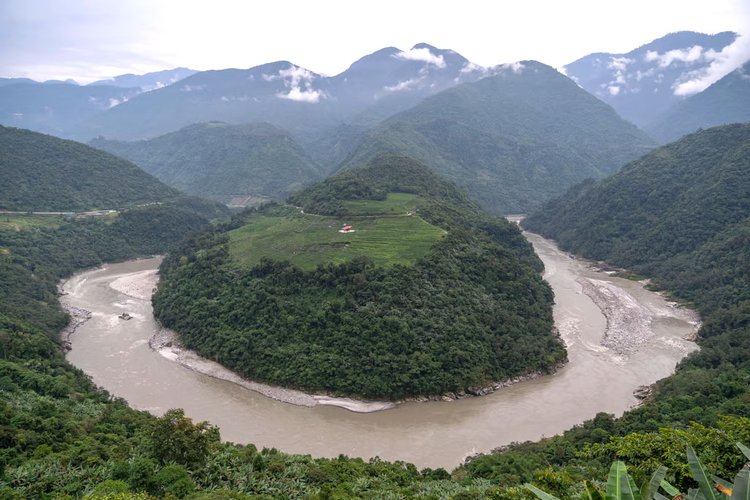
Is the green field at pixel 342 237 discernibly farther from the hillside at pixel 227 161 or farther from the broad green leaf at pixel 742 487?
the hillside at pixel 227 161

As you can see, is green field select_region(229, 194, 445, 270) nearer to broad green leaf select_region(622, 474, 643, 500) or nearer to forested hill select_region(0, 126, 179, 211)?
forested hill select_region(0, 126, 179, 211)

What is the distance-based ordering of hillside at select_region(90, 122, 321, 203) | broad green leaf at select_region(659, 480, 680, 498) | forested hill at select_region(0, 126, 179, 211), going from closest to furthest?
broad green leaf at select_region(659, 480, 680, 498) < forested hill at select_region(0, 126, 179, 211) < hillside at select_region(90, 122, 321, 203)

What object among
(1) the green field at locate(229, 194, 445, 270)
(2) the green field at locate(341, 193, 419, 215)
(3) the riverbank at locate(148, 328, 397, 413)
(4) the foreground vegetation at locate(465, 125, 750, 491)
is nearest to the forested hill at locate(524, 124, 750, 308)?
(4) the foreground vegetation at locate(465, 125, 750, 491)

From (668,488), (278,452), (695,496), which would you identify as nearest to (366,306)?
(278,452)

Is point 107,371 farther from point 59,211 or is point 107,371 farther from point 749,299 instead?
point 749,299

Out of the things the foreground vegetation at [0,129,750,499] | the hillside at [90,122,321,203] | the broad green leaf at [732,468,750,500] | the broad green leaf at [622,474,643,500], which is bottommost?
the foreground vegetation at [0,129,750,499]

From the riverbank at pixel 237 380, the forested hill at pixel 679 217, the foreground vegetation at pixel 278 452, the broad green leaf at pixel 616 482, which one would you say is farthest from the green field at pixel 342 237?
the broad green leaf at pixel 616 482

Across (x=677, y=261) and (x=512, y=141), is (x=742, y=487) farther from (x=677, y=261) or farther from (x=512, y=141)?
(x=512, y=141)
